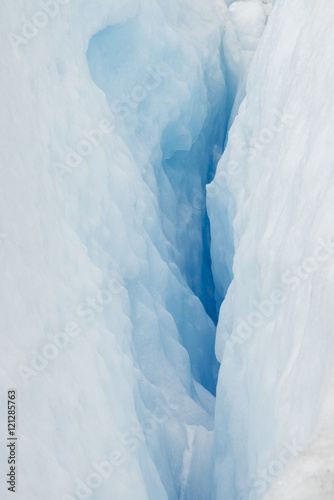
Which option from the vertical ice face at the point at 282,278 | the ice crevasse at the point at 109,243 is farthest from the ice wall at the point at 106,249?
the vertical ice face at the point at 282,278

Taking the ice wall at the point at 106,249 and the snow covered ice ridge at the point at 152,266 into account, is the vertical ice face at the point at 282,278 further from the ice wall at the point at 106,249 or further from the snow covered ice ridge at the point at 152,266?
the ice wall at the point at 106,249

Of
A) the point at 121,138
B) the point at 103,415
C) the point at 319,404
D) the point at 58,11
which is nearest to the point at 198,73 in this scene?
the point at 121,138

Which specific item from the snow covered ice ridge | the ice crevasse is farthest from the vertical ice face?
the ice crevasse

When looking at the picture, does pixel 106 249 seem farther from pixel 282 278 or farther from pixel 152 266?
pixel 282 278

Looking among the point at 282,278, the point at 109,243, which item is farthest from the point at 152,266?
the point at 282,278

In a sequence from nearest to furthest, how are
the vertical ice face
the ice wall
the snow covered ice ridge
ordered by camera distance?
the vertical ice face → the snow covered ice ridge → the ice wall

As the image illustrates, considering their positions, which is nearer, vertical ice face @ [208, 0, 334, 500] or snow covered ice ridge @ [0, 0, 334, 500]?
vertical ice face @ [208, 0, 334, 500]

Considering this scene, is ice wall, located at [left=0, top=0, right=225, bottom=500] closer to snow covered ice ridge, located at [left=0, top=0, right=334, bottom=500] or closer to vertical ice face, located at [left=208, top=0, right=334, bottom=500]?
snow covered ice ridge, located at [left=0, top=0, right=334, bottom=500]
